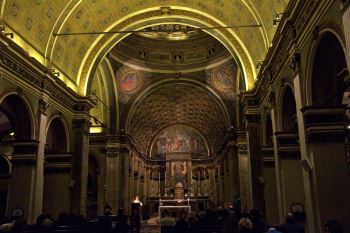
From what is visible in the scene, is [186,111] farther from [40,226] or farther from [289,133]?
[40,226]

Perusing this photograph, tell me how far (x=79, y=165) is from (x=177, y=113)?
17860 millimetres

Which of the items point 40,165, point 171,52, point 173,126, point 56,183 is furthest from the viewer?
point 173,126

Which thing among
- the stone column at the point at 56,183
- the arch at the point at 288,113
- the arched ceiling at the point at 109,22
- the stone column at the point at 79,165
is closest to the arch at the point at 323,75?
the arch at the point at 288,113

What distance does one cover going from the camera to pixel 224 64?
25.1 metres

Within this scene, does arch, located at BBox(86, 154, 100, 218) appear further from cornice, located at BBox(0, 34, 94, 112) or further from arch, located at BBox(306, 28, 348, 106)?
arch, located at BBox(306, 28, 348, 106)

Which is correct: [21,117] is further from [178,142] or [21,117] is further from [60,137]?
[178,142]

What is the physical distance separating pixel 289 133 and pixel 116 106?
1521cm

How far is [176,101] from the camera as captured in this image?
30531mm

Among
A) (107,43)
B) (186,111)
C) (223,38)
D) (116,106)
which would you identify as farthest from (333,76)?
(186,111)

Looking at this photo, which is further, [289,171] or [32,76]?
[32,76]

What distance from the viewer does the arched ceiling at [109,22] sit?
1308 cm

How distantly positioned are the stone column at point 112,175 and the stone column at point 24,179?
35.1 feet

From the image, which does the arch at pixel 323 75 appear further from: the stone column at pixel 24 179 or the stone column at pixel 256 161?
the stone column at pixel 24 179

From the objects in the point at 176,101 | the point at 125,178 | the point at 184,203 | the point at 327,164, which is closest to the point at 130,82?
the point at 176,101
